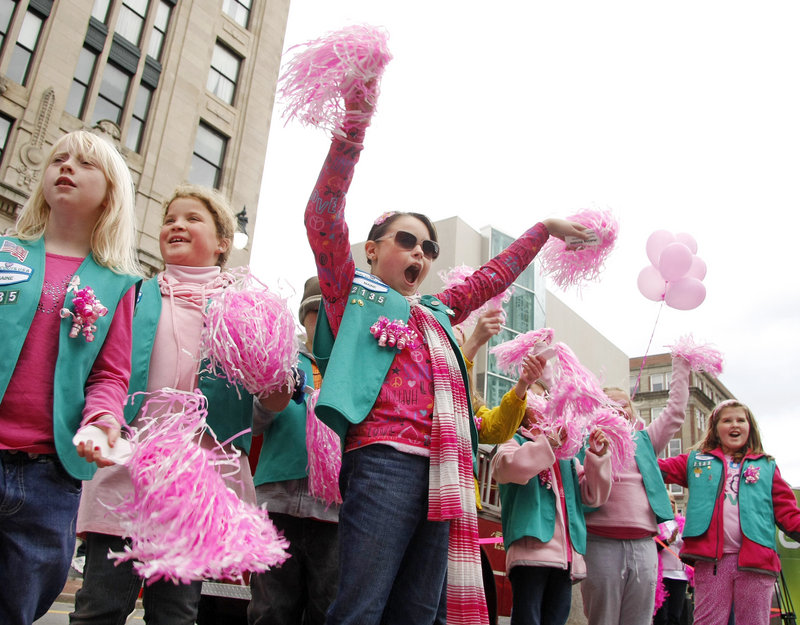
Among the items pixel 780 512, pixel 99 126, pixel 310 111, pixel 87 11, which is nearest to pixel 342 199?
pixel 310 111

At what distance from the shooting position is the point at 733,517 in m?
4.48

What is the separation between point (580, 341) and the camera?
101 ft

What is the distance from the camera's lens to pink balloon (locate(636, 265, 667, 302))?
523cm

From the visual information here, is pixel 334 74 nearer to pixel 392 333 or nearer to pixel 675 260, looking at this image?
pixel 392 333

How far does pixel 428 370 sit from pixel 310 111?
3.11ft

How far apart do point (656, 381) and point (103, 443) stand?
4882 centimetres

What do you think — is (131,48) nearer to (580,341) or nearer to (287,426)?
(287,426)

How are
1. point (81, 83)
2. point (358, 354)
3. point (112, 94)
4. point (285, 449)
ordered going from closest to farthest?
point (358, 354)
point (285, 449)
point (81, 83)
point (112, 94)

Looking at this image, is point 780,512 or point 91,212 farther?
point 780,512

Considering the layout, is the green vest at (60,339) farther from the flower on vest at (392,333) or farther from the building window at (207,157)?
the building window at (207,157)

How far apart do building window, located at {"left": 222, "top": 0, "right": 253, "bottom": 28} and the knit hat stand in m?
17.2

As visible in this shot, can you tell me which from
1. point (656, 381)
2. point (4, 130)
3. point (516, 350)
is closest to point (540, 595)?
point (516, 350)

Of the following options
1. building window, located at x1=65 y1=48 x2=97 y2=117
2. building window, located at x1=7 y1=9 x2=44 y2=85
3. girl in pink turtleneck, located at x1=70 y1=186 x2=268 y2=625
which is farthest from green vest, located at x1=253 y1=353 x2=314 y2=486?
building window, located at x1=65 y1=48 x2=97 y2=117

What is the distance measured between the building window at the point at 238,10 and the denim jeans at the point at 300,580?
18666mm
